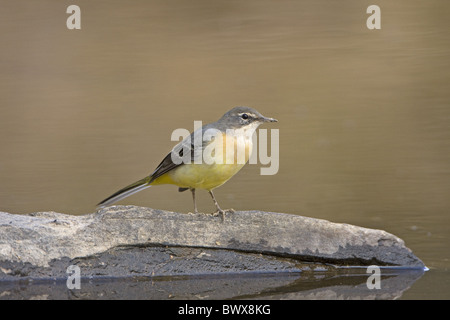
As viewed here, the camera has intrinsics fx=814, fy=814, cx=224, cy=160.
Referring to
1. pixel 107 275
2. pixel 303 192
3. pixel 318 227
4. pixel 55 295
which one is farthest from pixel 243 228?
pixel 303 192

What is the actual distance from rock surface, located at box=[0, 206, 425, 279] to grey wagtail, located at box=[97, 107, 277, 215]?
12.9 inches

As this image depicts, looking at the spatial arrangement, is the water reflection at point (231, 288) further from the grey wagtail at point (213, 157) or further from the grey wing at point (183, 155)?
the grey wing at point (183, 155)

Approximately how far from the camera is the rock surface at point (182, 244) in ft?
20.9

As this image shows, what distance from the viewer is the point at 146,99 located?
43.4 ft

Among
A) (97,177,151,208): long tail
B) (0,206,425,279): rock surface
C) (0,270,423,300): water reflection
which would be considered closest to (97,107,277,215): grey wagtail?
(97,177,151,208): long tail

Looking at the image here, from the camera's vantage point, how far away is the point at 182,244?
659cm

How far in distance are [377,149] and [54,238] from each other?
645 centimetres

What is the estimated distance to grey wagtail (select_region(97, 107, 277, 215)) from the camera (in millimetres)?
6840

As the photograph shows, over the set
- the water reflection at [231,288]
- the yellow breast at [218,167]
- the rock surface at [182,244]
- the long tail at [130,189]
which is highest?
the yellow breast at [218,167]

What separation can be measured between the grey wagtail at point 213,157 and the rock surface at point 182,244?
33cm

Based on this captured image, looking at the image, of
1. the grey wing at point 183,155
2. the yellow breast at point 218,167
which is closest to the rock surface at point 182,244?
the yellow breast at point 218,167

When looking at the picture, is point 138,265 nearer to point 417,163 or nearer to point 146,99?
point 417,163
